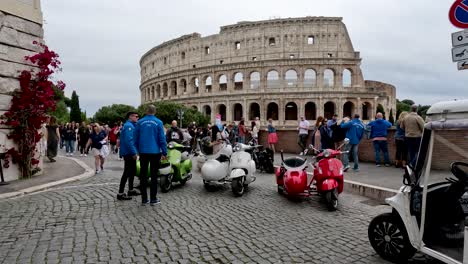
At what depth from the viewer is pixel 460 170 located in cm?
311

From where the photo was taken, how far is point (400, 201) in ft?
11.3

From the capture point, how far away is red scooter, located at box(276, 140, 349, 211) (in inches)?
222

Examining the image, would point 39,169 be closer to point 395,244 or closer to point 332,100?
point 395,244

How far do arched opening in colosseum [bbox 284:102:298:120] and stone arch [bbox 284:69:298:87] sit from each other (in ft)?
10.5

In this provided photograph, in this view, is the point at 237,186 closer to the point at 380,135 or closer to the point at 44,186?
the point at 44,186

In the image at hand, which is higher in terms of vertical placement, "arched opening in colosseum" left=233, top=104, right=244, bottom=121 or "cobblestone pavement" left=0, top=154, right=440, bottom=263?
"arched opening in colosseum" left=233, top=104, right=244, bottom=121

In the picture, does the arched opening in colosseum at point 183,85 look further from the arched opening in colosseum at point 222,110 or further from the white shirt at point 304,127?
the white shirt at point 304,127

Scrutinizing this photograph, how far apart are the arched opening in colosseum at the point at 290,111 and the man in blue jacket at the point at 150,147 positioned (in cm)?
4529

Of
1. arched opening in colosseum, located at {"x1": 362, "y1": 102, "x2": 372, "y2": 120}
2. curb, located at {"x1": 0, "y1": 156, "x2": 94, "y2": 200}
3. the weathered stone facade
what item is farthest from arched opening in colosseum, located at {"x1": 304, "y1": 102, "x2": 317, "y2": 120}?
the weathered stone facade

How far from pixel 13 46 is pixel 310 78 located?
146 ft

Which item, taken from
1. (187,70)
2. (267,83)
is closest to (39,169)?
(267,83)

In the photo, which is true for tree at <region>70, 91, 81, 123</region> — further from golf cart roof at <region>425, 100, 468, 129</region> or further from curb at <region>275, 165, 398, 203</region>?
golf cart roof at <region>425, 100, 468, 129</region>

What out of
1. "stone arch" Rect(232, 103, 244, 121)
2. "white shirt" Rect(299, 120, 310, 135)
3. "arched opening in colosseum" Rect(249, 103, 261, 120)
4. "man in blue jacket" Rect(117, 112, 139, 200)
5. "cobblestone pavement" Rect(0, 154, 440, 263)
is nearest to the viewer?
"cobblestone pavement" Rect(0, 154, 440, 263)

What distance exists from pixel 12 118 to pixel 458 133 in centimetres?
923
